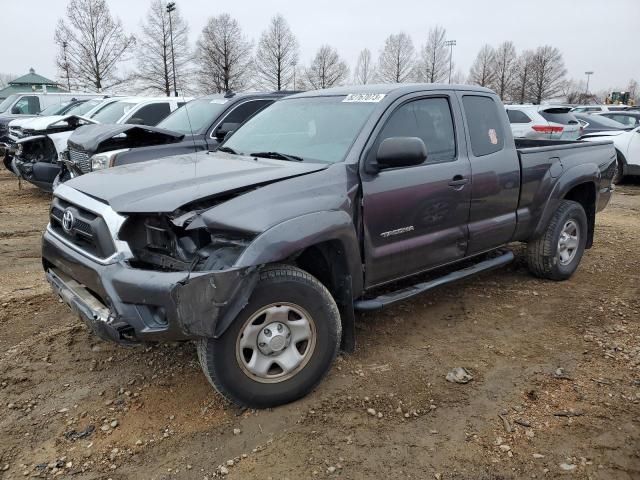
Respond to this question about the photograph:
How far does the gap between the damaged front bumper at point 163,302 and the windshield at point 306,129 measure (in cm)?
125

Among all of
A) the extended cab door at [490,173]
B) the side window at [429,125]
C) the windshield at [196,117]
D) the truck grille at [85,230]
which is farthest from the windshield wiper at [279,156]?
the windshield at [196,117]

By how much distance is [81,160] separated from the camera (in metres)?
7.15

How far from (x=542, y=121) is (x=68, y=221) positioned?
12.6 metres

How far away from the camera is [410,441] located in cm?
292

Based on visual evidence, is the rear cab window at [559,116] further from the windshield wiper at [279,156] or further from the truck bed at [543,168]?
the windshield wiper at [279,156]

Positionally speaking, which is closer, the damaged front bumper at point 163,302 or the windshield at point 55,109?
the damaged front bumper at point 163,302

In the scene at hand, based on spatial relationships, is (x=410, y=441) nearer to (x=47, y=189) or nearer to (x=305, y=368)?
(x=305, y=368)

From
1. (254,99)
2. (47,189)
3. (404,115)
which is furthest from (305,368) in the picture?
(47,189)

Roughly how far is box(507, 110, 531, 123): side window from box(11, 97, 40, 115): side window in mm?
14691

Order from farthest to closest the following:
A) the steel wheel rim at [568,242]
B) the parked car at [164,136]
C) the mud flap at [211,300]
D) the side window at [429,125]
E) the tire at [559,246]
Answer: the parked car at [164,136], the steel wheel rim at [568,242], the tire at [559,246], the side window at [429,125], the mud flap at [211,300]

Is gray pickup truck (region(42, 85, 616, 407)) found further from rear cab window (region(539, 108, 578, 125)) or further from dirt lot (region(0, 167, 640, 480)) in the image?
rear cab window (region(539, 108, 578, 125))

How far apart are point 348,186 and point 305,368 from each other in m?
1.14

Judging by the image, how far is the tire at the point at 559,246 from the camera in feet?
16.9

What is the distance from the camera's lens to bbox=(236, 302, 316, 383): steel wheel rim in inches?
118
